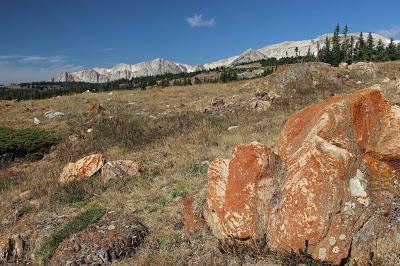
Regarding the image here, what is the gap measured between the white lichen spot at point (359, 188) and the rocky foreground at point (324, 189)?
0.06ft

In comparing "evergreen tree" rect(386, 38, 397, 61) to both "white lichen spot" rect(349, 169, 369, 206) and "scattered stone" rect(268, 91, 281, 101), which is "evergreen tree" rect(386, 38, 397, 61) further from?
"white lichen spot" rect(349, 169, 369, 206)

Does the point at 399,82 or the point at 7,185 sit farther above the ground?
the point at 399,82

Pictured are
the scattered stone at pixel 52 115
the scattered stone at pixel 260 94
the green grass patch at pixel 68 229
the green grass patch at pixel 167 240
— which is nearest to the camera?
the green grass patch at pixel 167 240

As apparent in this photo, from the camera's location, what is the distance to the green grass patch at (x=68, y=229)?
26.4 feet

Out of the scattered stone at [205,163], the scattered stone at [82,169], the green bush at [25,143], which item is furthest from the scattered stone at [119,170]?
the green bush at [25,143]

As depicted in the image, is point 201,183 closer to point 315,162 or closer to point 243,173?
point 243,173

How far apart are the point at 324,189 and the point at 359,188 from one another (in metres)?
0.70

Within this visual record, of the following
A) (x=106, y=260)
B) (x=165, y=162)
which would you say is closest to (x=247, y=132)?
(x=165, y=162)

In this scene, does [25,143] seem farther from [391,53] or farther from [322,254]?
[391,53]

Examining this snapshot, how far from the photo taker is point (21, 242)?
8602 millimetres

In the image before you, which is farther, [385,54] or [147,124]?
[385,54]

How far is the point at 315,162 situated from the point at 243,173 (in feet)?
4.78

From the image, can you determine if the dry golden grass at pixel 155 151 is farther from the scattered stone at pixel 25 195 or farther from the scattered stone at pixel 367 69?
the scattered stone at pixel 367 69

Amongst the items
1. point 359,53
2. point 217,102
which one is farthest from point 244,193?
point 359,53
